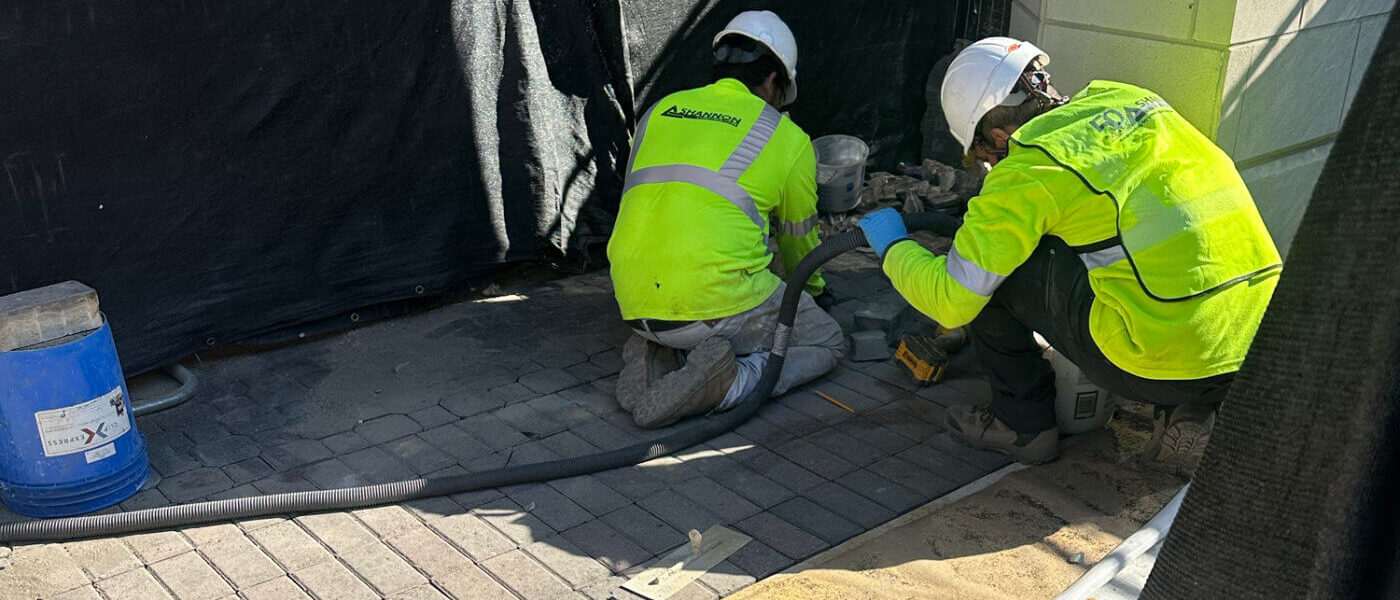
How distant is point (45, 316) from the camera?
3.43 meters

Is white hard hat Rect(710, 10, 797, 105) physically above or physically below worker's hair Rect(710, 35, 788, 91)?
above

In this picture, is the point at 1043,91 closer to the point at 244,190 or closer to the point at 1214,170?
the point at 1214,170

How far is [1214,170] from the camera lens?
3.22 meters

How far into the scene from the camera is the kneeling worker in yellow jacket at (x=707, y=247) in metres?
4.12

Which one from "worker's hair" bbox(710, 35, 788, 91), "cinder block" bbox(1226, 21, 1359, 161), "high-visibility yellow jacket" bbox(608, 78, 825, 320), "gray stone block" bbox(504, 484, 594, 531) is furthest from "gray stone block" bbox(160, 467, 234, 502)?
"cinder block" bbox(1226, 21, 1359, 161)

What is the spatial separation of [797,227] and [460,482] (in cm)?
169

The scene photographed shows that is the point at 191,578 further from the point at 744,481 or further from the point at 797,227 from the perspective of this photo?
the point at 797,227

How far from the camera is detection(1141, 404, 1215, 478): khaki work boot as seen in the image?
3.58 m

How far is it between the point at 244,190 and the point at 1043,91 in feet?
9.83

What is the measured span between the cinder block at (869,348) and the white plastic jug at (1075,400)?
842 mm

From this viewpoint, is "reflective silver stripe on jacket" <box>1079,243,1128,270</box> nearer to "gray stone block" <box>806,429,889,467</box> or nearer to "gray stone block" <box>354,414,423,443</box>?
"gray stone block" <box>806,429,889,467</box>

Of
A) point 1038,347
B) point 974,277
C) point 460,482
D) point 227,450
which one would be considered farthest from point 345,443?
point 1038,347

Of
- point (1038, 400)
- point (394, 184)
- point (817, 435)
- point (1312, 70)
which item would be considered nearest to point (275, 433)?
point (394, 184)

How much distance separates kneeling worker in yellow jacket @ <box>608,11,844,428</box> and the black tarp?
0.91 metres
